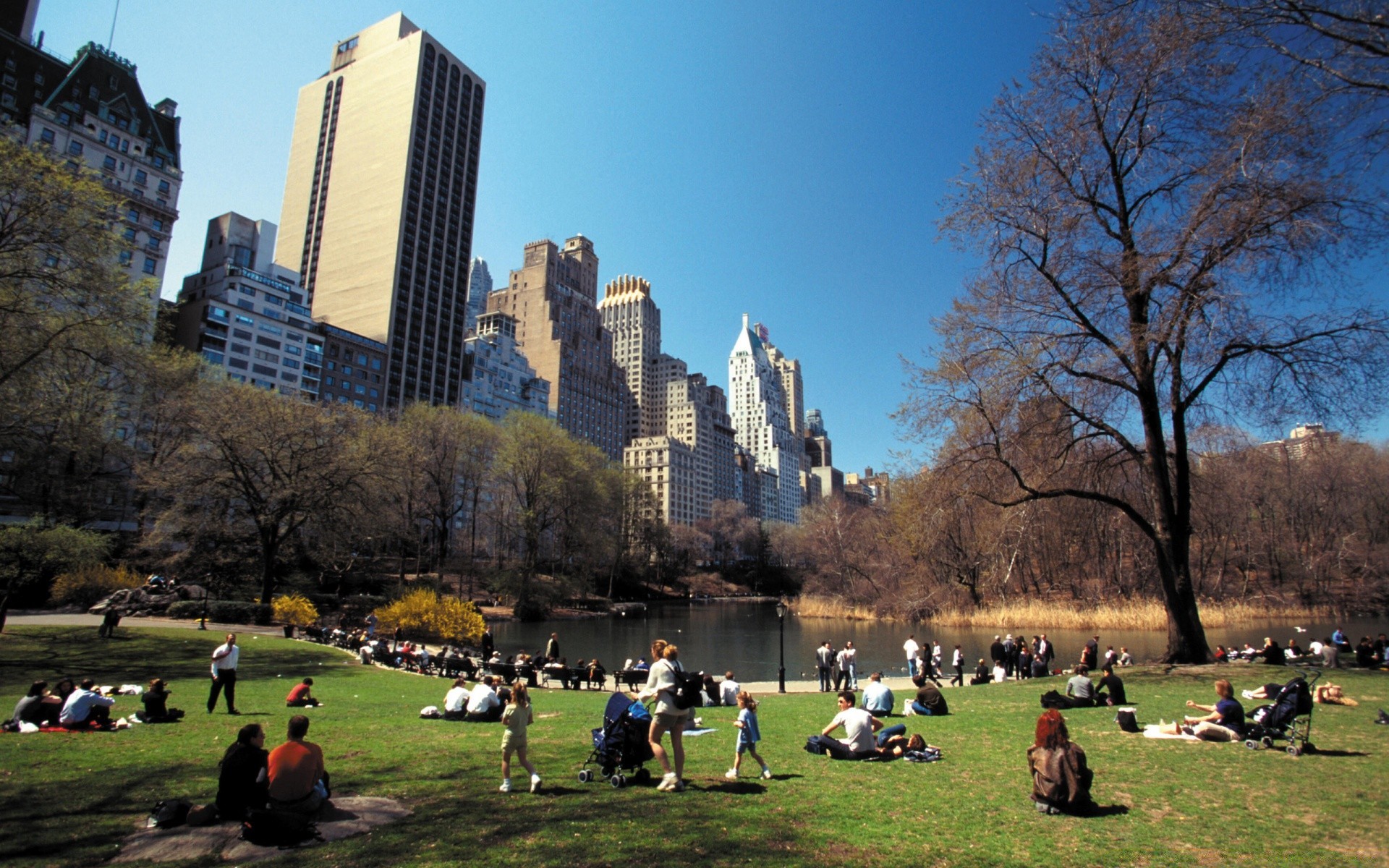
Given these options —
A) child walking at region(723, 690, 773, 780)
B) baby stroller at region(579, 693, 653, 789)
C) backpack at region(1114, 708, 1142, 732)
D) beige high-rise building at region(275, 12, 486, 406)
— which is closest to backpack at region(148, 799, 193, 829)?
baby stroller at region(579, 693, 653, 789)

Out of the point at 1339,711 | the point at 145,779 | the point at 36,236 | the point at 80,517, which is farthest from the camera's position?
the point at 80,517

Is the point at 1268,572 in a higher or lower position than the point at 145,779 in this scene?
higher

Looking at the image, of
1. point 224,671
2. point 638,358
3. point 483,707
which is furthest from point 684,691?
point 638,358

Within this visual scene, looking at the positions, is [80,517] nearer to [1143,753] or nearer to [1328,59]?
[1143,753]

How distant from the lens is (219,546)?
38.6 meters

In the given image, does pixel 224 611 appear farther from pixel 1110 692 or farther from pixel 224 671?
pixel 1110 692

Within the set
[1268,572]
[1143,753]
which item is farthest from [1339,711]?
[1268,572]

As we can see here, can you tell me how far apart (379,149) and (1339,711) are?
13667 cm

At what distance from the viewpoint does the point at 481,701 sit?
12.9m

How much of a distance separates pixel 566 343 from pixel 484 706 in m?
141

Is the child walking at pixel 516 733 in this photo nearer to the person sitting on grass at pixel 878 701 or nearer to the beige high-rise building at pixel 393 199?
the person sitting on grass at pixel 878 701

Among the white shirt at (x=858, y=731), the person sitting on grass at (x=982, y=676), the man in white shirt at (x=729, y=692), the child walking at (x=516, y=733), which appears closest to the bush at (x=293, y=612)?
the man in white shirt at (x=729, y=692)

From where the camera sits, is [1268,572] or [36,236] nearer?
[36,236]

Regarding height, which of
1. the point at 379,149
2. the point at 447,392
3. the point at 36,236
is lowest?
the point at 36,236
